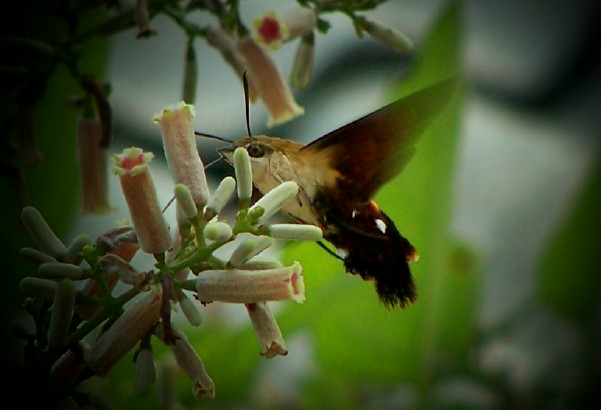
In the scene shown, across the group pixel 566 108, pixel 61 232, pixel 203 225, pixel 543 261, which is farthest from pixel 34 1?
pixel 566 108

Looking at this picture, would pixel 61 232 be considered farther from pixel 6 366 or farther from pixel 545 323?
pixel 545 323

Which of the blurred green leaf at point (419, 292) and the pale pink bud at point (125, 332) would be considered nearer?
the pale pink bud at point (125, 332)

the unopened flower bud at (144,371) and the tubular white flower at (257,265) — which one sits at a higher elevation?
the tubular white flower at (257,265)

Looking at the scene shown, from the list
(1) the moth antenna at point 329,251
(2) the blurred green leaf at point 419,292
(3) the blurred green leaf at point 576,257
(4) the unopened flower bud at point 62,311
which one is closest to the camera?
(4) the unopened flower bud at point 62,311

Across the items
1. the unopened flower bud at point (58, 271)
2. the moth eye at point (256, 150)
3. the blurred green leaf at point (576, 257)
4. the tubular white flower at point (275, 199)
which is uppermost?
the tubular white flower at point (275, 199)

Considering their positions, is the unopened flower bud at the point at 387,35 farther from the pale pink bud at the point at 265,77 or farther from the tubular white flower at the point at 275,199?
the tubular white flower at the point at 275,199

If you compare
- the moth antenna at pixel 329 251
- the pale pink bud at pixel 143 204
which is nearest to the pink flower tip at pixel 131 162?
the pale pink bud at pixel 143 204

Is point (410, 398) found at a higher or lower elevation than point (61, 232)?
lower
